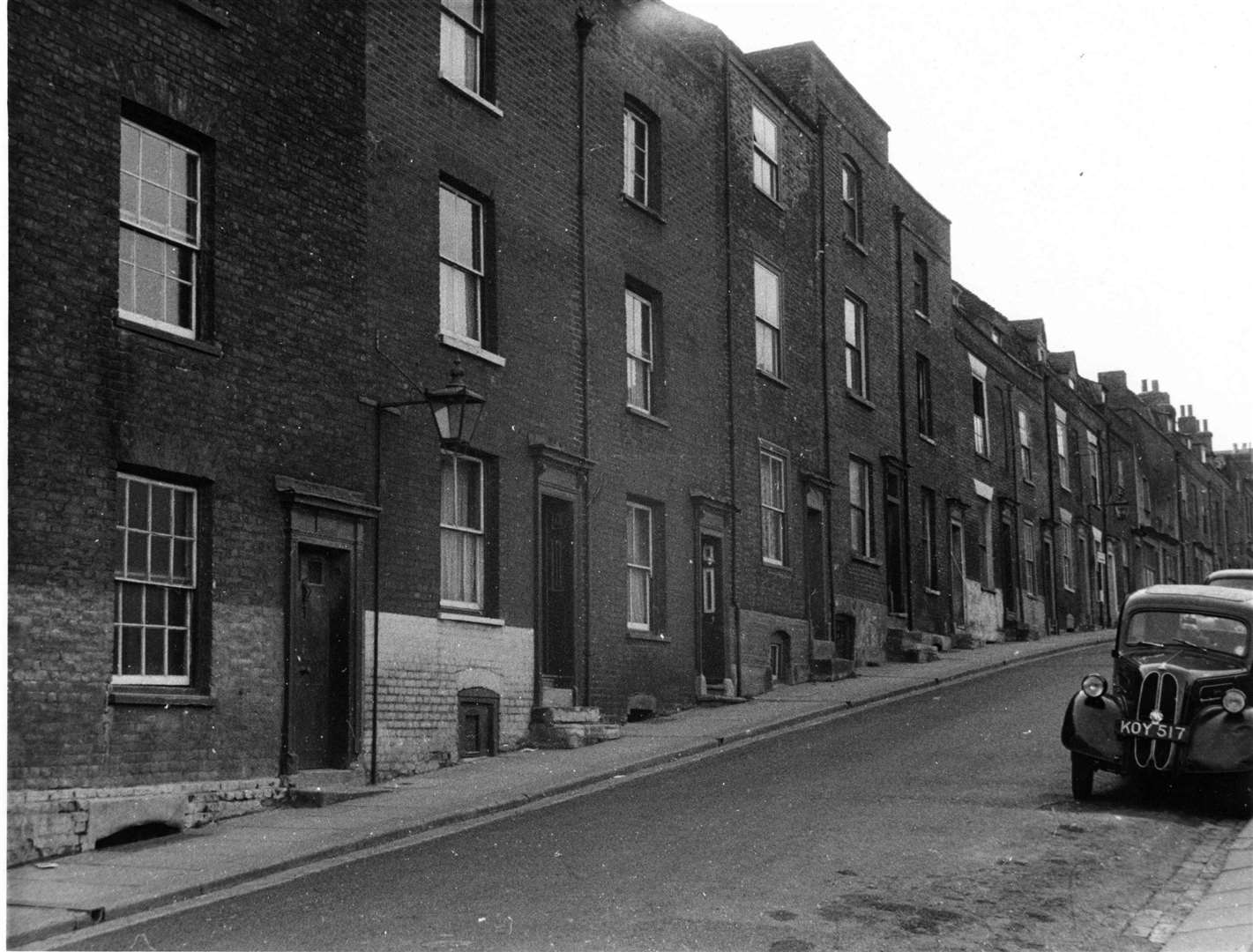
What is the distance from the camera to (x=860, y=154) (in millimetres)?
31328

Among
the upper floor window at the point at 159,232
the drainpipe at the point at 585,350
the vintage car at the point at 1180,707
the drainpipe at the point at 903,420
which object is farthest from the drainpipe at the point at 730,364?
the upper floor window at the point at 159,232

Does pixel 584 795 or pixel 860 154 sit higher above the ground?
pixel 860 154

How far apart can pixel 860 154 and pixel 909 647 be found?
9824mm

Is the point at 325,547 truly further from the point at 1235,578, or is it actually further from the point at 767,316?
the point at 1235,578

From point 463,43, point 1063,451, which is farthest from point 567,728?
point 1063,451

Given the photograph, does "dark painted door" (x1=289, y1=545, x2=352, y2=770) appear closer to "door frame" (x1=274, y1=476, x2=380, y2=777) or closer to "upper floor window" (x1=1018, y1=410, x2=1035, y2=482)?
"door frame" (x1=274, y1=476, x2=380, y2=777)

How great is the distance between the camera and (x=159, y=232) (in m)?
13.2

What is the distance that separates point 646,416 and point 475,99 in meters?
5.38

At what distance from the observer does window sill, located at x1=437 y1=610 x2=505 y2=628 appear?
54.7 ft

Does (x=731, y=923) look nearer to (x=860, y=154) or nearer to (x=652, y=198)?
(x=652, y=198)

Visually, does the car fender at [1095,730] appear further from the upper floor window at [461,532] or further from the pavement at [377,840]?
the upper floor window at [461,532]

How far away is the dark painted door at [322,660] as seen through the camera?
47.8 ft

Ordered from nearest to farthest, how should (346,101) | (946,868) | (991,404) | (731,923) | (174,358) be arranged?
(731,923) → (946,868) → (174,358) → (346,101) → (991,404)

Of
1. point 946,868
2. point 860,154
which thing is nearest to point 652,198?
point 860,154
